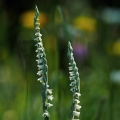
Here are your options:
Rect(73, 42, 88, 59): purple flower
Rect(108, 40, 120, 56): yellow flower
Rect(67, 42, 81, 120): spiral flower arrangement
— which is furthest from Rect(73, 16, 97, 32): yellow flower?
Rect(67, 42, 81, 120): spiral flower arrangement

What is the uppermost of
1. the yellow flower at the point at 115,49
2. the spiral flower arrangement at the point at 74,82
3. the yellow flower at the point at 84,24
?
the yellow flower at the point at 84,24

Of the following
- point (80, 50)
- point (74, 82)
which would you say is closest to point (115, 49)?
point (80, 50)

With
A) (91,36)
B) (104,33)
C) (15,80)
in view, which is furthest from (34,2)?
(15,80)

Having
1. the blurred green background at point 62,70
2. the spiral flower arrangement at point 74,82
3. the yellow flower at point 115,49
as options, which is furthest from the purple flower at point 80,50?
the spiral flower arrangement at point 74,82

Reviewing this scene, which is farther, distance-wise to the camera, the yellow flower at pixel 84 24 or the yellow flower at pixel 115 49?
the yellow flower at pixel 84 24

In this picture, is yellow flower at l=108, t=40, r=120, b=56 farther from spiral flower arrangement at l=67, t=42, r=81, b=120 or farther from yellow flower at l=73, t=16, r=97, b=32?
spiral flower arrangement at l=67, t=42, r=81, b=120

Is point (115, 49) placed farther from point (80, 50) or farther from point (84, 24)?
point (84, 24)

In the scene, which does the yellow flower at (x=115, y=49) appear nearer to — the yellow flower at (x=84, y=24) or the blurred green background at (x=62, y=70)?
the blurred green background at (x=62, y=70)

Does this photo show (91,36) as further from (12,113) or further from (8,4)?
(12,113)

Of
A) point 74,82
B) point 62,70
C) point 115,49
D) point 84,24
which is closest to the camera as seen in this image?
point 74,82
